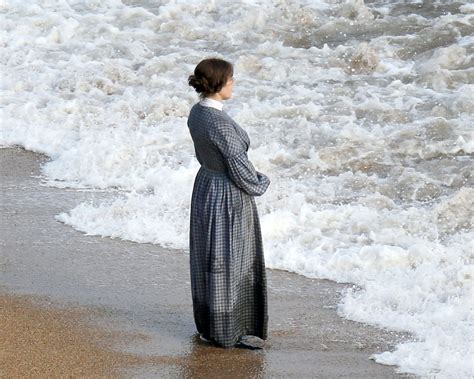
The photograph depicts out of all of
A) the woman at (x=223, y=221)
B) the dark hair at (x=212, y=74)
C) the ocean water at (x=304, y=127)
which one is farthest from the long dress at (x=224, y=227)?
the ocean water at (x=304, y=127)

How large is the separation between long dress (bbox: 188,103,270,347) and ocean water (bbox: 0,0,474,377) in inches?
34.3

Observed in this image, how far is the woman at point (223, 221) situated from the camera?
5.25 m

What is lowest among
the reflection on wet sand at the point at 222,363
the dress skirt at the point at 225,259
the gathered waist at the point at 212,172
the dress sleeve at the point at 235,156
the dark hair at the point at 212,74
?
the reflection on wet sand at the point at 222,363

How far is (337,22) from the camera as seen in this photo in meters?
14.3

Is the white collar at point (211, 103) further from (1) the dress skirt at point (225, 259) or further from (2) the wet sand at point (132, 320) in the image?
(2) the wet sand at point (132, 320)

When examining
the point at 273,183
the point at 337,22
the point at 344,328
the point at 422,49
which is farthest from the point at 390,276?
the point at 337,22

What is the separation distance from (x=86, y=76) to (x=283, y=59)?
257 cm

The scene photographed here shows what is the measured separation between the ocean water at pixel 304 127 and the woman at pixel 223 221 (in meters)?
0.84

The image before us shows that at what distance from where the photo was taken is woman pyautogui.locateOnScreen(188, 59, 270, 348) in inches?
207

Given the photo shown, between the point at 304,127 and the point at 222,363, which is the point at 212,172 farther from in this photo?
the point at 304,127

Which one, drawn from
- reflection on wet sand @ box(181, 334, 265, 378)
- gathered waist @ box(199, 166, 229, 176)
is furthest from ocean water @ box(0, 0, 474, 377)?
gathered waist @ box(199, 166, 229, 176)

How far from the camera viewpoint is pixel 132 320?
5.92 m

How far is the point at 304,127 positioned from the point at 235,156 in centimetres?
517

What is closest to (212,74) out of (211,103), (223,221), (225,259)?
(211,103)
